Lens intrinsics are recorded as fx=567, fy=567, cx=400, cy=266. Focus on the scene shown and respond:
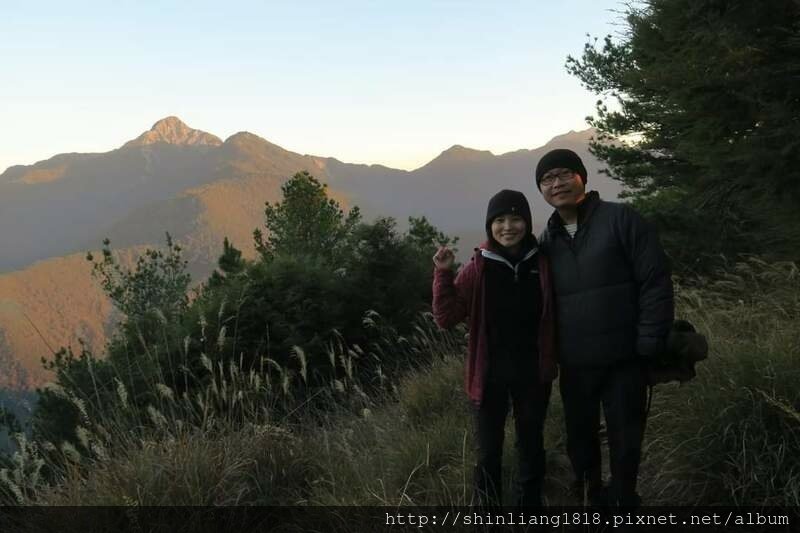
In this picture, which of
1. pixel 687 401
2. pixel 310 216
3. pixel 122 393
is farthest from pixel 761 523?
pixel 310 216

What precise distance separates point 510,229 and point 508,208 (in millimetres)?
100

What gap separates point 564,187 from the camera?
265 centimetres

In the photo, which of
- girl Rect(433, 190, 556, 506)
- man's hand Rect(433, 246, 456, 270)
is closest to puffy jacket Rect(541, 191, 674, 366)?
girl Rect(433, 190, 556, 506)

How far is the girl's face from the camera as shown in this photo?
2.69 m

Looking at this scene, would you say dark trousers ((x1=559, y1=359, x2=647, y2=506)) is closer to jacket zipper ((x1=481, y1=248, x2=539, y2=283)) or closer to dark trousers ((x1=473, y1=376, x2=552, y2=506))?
dark trousers ((x1=473, y1=376, x2=552, y2=506))

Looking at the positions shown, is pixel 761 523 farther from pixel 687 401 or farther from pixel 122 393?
pixel 122 393

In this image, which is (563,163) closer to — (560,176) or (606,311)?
(560,176)

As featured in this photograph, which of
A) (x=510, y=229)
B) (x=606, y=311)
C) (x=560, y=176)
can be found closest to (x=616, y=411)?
(x=606, y=311)

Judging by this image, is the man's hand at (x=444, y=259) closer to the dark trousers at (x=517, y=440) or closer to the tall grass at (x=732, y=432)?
the dark trousers at (x=517, y=440)

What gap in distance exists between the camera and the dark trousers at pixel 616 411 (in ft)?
8.26

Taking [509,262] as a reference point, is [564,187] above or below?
above

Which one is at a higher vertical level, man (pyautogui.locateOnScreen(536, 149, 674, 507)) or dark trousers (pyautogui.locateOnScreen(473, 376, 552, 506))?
man (pyautogui.locateOnScreen(536, 149, 674, 507))

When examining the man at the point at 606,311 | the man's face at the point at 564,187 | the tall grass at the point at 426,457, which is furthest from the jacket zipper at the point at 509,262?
the tall grass at the point at 426,457

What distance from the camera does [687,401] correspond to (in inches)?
128
